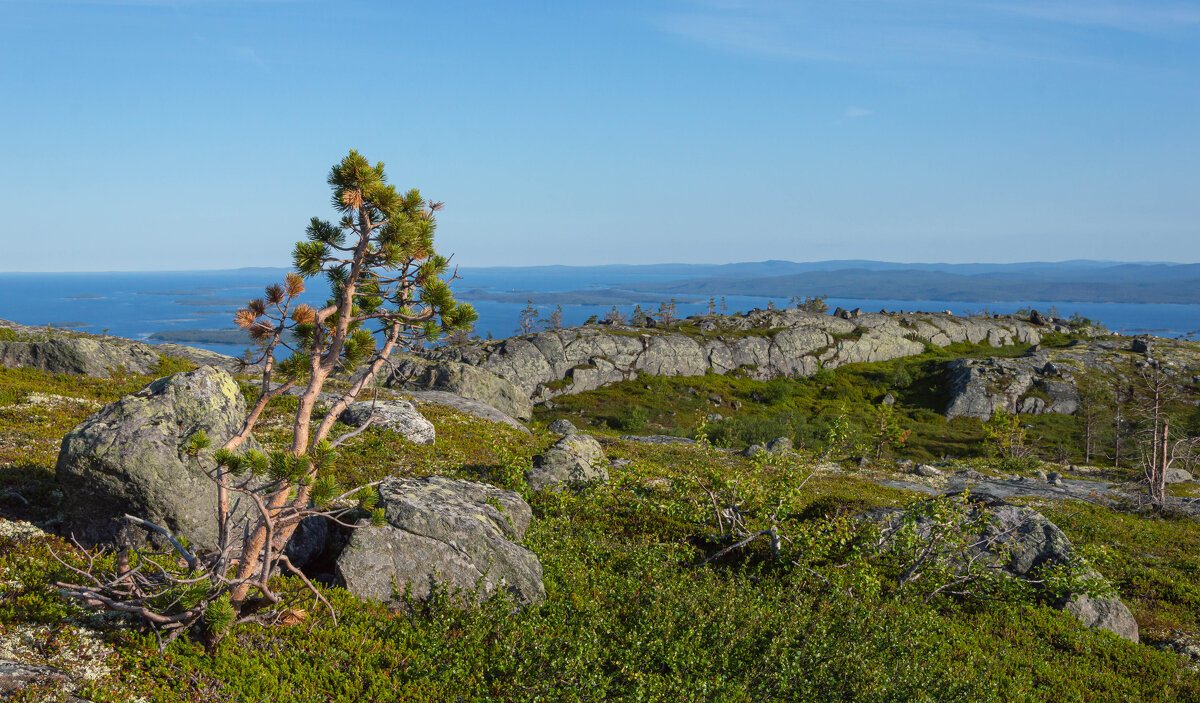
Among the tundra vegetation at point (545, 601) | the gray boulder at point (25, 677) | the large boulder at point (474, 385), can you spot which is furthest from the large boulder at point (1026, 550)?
the large boulder at point (474, 385)

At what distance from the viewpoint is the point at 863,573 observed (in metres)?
14.6

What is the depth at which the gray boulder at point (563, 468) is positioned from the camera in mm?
21469

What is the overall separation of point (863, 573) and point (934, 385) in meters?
92.9

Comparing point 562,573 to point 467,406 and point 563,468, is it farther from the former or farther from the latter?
point 467,406

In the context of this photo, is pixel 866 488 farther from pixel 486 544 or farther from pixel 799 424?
pixel 799 424

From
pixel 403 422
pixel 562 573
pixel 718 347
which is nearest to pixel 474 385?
pixel 403 422

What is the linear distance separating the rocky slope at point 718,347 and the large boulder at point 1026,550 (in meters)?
53.6

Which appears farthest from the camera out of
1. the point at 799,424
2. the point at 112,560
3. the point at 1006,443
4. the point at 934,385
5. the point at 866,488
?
the point at 934,385

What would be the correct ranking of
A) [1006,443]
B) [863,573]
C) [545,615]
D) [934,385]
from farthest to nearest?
1. [934,385]
2. [1006,443]
3. [863,573]
4. [545,615]

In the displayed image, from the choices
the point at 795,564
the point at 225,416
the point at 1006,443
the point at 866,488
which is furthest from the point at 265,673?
the point at 1006,443

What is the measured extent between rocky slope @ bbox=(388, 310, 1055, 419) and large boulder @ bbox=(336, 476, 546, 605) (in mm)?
51686

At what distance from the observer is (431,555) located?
1230 centimetres

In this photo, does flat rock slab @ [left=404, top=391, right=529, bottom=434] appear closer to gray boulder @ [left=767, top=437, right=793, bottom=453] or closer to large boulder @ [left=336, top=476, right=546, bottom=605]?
gray boulder @ [left=767, top=437, right=793, bottom=453]

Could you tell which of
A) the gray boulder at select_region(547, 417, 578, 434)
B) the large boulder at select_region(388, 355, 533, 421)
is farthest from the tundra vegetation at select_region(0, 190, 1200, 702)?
the large boulder at select_region(388, 355, 533, 421)
